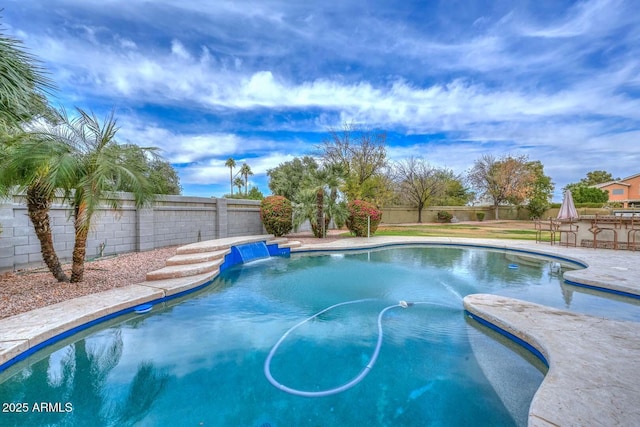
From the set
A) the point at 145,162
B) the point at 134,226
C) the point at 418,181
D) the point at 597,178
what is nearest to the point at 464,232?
the point at 418,181

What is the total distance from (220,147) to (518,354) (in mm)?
19311

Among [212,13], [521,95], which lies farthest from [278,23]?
[521,95]

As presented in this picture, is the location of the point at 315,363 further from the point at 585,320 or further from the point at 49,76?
the point at 49,76

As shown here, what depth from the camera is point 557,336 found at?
9.76ft

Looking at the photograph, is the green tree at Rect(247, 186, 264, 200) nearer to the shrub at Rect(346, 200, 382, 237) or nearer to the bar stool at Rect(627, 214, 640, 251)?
the shrub at Rect(346, 200, 382, 237)

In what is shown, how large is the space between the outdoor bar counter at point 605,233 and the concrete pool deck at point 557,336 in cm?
412

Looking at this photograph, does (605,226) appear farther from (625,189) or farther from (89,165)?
(625,189)

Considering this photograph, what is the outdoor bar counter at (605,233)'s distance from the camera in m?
8.80

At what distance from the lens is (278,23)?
9.31 metres

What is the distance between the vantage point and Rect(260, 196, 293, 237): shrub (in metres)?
11.7

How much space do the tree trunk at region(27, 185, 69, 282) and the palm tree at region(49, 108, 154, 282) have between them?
0.29 metres

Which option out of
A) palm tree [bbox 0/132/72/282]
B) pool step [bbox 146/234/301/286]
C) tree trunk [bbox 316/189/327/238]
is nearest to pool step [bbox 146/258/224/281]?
pool step [bbox 146/234/301/286]

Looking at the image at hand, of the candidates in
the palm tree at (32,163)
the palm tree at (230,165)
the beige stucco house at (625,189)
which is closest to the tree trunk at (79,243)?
the palm tree at (32,163)

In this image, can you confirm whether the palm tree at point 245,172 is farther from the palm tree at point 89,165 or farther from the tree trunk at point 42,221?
the palm tree at point 89,165
